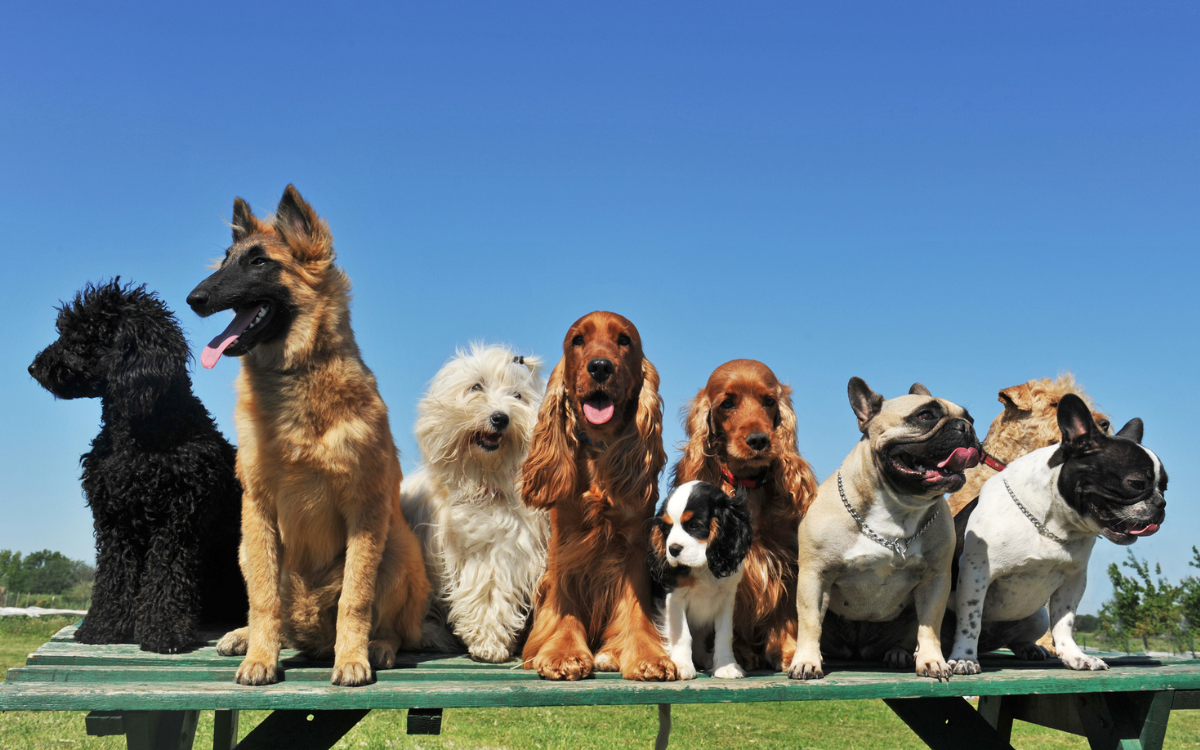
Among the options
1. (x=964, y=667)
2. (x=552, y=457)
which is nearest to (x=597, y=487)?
(x=552, y=457)

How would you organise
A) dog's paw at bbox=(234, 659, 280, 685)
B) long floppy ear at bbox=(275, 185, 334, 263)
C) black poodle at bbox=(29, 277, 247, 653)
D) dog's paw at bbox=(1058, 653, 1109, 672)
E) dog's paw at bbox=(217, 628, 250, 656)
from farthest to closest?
black poodle at bbox=(29, 277, 247, 653) → dog's paw at bbox=(217, 628, 250, 656) → dog's paw at bbox=(1058, 653, 1109, 672) → long floppy ear at bbox=(275, 185, 334, 263) → dog's paw at bbox=(234, 659, 280, 685)

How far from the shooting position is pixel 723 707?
12531 mm

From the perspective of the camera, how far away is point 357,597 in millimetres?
3338

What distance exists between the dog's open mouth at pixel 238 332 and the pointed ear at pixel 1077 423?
11.8ft

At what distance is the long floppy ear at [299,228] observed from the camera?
11.4 ft

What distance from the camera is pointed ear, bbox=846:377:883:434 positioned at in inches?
145

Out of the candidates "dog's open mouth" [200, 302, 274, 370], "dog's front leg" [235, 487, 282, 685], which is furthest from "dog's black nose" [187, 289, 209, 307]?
"dog's front leg" [235, 487, 282, 685]

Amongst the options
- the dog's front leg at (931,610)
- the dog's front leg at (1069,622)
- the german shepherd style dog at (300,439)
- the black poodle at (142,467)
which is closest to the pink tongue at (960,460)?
the dog's front leg at (931,610)

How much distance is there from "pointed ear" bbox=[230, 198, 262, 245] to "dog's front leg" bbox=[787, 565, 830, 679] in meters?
2.96

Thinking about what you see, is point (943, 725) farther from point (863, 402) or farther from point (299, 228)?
point (299, 228)

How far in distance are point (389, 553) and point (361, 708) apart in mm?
871

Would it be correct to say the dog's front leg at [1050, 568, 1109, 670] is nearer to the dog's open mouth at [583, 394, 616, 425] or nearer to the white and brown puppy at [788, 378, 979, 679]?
the white and brown puppy at [788, 378, 979, 679]

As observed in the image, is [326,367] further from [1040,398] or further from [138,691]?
[1040,398]

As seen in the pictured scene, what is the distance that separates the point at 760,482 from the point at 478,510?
63.6 inches
